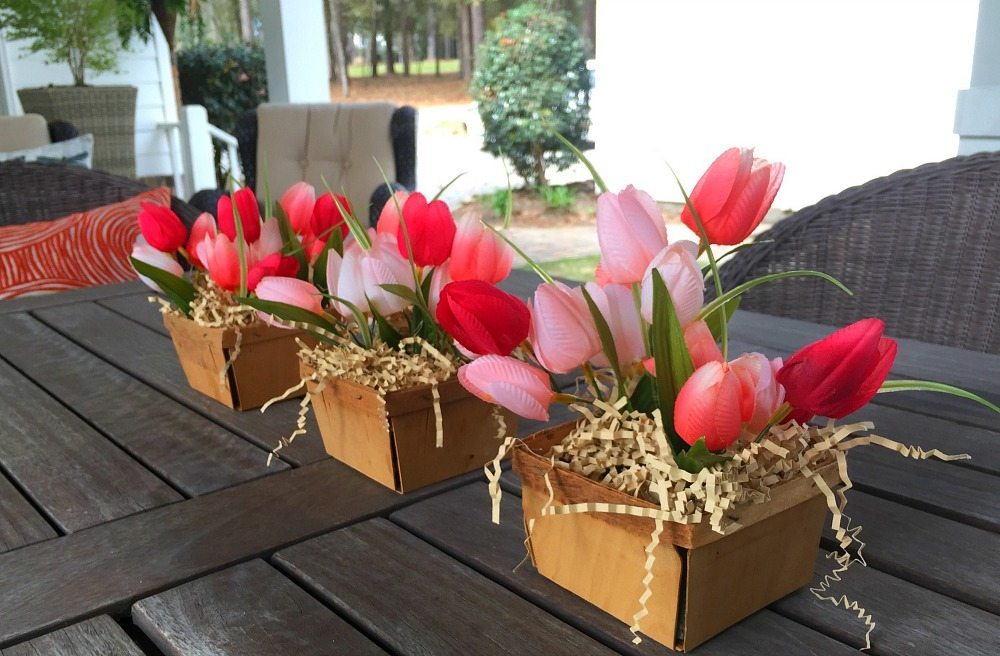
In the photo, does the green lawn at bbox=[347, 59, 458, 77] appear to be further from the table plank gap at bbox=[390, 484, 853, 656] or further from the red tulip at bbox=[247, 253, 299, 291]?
the table plank gap at bbox=[390, 484, 853, 656]

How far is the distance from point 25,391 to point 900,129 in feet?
18.4

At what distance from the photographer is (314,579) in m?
0.64

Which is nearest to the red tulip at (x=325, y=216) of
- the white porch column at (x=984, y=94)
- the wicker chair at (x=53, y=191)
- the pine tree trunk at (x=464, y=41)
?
the wicker chair at (x=53, y=191)

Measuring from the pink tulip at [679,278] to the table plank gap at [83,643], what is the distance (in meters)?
→ 0.40

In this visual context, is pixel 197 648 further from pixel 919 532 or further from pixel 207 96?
A: pixel 207 96

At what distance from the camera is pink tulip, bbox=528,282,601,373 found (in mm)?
545

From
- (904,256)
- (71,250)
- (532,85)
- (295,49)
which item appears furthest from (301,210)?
(532,85)

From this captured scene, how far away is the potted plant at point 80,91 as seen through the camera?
17.7 feet

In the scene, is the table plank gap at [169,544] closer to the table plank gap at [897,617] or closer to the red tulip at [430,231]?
the red tulip at [430,231]

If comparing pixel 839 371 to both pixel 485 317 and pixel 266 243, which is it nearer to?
pixel 485 317

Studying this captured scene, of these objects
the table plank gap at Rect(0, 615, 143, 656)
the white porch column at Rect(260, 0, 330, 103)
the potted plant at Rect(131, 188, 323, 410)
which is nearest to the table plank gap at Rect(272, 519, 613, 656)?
the table plank gap at Rect(0, 615, 143, 656)

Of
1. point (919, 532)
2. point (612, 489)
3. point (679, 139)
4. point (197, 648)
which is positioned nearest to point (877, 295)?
point (919, 532)

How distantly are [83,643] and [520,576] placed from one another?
29 centimetres

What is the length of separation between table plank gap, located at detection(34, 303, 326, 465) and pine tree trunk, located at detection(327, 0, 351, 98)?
11.4 metres
